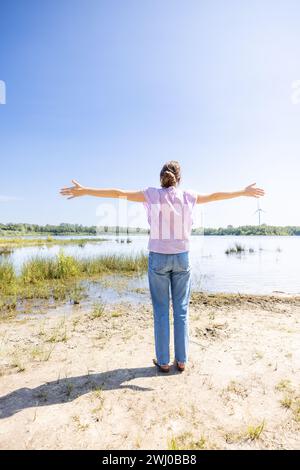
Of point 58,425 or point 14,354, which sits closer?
point 58,425

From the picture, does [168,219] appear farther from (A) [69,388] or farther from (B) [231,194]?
(A) [69,388]

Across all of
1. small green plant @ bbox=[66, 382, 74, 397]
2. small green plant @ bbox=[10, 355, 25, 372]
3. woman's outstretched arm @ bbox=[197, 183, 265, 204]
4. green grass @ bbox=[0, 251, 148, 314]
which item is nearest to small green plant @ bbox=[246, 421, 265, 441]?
small green plant @ bbox=[66, 382, 74, 397]

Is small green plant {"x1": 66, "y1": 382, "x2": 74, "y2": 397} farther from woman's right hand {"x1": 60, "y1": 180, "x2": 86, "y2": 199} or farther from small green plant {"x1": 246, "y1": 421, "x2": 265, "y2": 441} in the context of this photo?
woman's right hand {"x1": 60, "y1": 180, "x2": 86, "y2": 199}

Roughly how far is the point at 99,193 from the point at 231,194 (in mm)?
1667

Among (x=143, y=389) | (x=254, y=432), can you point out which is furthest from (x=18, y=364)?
(x=254, y=432)

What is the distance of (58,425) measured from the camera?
94.0 inches

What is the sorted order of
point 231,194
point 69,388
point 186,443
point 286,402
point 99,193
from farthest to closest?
point 231,194
point 99,193
point 69,388
point 286,402
point 186,443

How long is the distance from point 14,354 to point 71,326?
1.45 meters

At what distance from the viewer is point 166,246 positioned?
326 centimetres

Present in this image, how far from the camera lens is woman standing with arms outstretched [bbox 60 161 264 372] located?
3281mm

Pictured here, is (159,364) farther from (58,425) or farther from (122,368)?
(58,425)

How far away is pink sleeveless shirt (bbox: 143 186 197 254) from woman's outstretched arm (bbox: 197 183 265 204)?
1.02 ft

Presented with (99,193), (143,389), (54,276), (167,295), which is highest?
(99,193)
